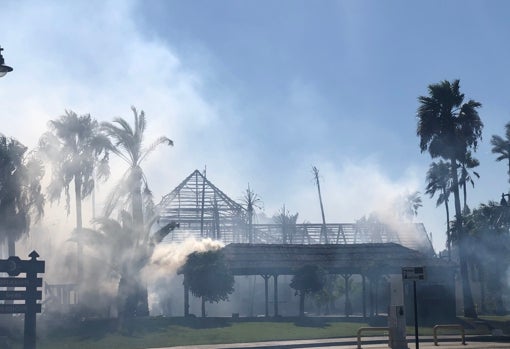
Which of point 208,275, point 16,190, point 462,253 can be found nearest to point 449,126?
point 462,253

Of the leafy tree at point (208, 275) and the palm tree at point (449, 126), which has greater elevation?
the palm tree at point (449, 126)

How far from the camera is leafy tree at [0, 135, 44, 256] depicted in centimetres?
4600

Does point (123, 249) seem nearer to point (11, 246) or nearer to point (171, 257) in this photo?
point (171, 257)

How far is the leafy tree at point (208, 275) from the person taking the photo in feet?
150

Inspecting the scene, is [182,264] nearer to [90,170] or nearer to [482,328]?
[90,170]

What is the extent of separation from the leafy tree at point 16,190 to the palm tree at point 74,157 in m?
3.59

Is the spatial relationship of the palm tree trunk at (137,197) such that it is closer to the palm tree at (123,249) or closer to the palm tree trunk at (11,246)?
the palm tree at (123,249)

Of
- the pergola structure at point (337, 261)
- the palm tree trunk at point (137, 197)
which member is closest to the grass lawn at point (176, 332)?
the pergola structure at point (337, 261)

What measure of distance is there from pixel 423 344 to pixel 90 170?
3091 centimetres

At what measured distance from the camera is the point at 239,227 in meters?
78.9

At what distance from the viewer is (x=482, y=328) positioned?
42.0 m

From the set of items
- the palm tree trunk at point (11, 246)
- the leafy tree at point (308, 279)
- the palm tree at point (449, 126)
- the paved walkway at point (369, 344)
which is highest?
the palm tree at point (449, 126)

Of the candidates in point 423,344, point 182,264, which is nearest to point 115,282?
point 182,264

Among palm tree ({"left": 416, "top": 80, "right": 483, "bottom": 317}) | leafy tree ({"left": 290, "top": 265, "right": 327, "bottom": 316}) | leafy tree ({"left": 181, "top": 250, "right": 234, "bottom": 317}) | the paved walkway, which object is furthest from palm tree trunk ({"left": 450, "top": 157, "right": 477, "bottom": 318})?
leafy tree ({"left": 181, "top": 250, "right": 234, "bottom": 317})
